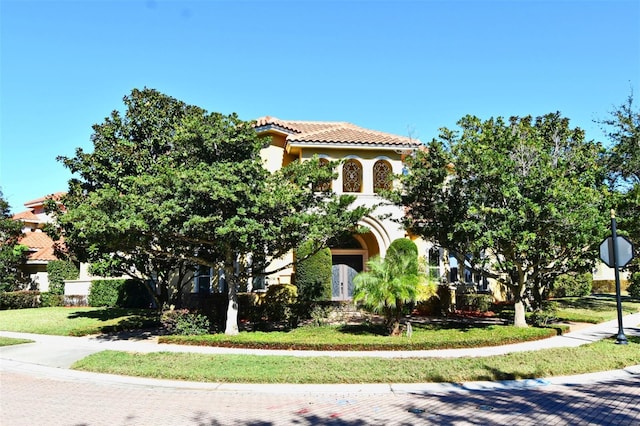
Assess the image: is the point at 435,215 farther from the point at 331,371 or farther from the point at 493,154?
the point at 331,371

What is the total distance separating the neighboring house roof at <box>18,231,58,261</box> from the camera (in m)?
32.7

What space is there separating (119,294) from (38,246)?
418 inches

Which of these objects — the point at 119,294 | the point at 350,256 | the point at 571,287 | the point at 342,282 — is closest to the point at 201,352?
the point at 342,282

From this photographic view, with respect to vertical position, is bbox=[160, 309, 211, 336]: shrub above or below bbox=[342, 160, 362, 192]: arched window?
below

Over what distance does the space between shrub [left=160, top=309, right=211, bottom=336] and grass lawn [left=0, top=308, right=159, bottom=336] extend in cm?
346

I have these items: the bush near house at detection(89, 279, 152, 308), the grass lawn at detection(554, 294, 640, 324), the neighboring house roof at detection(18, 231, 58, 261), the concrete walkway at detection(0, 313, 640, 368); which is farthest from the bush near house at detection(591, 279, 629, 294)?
the neighboring house roof at detection(18, 231, 58, 261)

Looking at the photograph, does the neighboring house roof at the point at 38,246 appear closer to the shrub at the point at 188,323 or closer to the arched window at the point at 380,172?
the shrub at the point at 188,323

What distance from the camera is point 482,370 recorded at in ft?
32.0

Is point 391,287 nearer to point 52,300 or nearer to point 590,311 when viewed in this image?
point 590,311

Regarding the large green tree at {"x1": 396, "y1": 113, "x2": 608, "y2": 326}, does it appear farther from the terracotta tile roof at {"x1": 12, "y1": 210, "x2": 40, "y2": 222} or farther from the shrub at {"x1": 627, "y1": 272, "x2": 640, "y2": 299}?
the terracotta tile roof at {"x1": 12, "y1": 210, "x2": 40, "y2": 222}

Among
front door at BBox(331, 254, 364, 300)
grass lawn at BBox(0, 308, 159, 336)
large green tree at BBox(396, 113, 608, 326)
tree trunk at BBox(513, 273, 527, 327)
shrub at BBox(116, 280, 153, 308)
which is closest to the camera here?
large green tree at BBox(396, 113, 608, 326)

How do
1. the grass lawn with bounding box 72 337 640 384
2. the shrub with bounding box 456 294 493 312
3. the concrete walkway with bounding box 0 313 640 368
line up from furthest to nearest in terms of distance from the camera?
the shrub with bounding box 456 294 493 312 < the concrete walkway with bounding box 0 313 640 368 < the grass lawn with bounding box 72 337 640 384

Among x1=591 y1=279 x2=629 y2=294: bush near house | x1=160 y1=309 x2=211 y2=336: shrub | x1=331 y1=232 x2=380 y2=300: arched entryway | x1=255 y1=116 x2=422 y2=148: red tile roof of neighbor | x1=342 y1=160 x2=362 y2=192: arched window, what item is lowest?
x1=160 y1=309 x2=211 y2=336: shrub

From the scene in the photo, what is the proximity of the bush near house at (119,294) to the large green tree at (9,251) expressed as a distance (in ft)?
16.6
